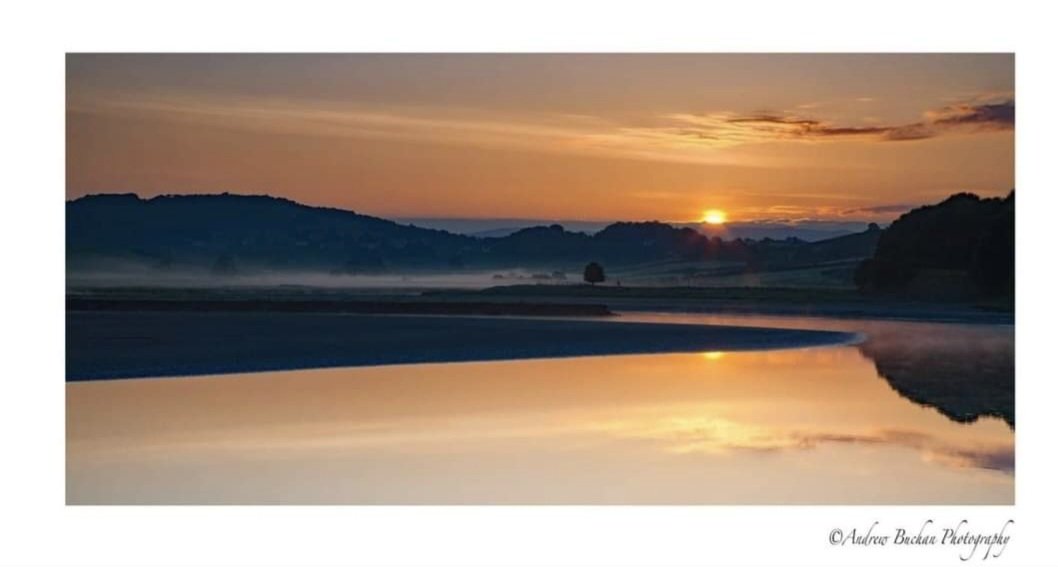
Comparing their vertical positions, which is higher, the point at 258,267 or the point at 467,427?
the point at 258,267

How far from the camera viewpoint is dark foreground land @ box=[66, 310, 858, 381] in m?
12.7

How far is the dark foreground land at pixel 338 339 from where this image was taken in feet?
41.7

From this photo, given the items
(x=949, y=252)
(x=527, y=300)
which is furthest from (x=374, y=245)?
(x=949, y=252)

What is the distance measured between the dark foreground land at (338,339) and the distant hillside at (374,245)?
603 millimetres

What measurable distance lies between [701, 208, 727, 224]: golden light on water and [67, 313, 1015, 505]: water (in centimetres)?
132

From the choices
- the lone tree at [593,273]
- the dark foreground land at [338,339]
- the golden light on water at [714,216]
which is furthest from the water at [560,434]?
the golden light on water at [714,216]

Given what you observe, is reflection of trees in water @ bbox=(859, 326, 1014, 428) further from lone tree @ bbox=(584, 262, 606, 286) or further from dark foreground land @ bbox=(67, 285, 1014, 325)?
lone tree @ bbox=(584, 262, 606, 286)

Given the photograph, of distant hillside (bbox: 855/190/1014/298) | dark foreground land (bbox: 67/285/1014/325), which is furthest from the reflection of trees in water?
distant hillside (bbox: 855/190/1014/298)

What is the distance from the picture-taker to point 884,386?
41.0 ft

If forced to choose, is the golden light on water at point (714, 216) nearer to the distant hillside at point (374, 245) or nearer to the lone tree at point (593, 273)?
the distant hillside at point (374, 245)

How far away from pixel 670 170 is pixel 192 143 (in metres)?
4.16

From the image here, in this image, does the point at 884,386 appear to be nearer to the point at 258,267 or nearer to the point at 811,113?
the point at 811,113
